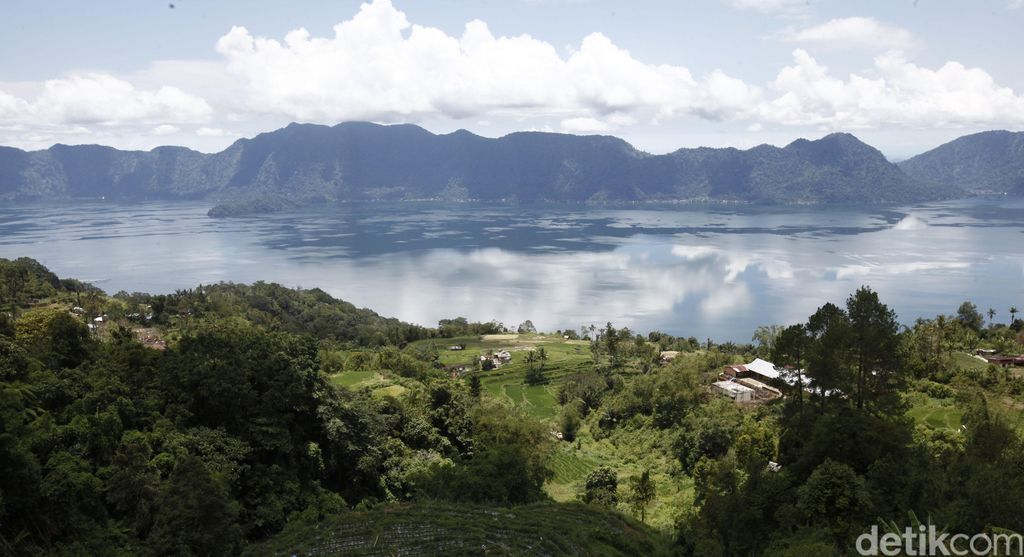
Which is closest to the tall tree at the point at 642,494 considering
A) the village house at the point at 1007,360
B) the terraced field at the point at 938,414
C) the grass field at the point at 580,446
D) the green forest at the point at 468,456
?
the green forest at the point at 468,456

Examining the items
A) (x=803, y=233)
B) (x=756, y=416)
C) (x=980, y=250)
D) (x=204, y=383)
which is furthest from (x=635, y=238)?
(x=204, y=383)

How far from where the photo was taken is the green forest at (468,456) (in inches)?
525

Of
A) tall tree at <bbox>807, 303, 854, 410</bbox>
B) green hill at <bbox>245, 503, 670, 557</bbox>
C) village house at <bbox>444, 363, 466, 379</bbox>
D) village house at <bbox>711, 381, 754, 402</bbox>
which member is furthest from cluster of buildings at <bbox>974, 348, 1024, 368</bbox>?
village house at <bbox>444, 363, 466, 379</bbox>

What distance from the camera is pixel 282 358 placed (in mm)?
21703

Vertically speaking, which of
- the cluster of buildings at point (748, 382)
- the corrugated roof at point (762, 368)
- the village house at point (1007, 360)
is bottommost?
the cluster of buildings at point (748, 382)

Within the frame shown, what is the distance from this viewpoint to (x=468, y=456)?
966 inches

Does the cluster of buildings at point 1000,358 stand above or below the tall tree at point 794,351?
below

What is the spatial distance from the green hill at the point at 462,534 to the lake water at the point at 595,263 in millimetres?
51483

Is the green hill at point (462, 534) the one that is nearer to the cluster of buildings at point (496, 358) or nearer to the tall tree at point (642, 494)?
the tall tree at point (642, 494)

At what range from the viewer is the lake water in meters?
76.1

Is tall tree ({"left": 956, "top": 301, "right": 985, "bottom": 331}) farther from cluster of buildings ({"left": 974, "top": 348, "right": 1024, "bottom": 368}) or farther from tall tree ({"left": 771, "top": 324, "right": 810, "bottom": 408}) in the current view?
tall tree ({"left": 771, "top": 324, "right": 810, "bottom": 408})

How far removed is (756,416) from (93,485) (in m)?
22.4

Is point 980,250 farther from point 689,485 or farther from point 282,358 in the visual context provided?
point 282,358

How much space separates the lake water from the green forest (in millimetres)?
42028
